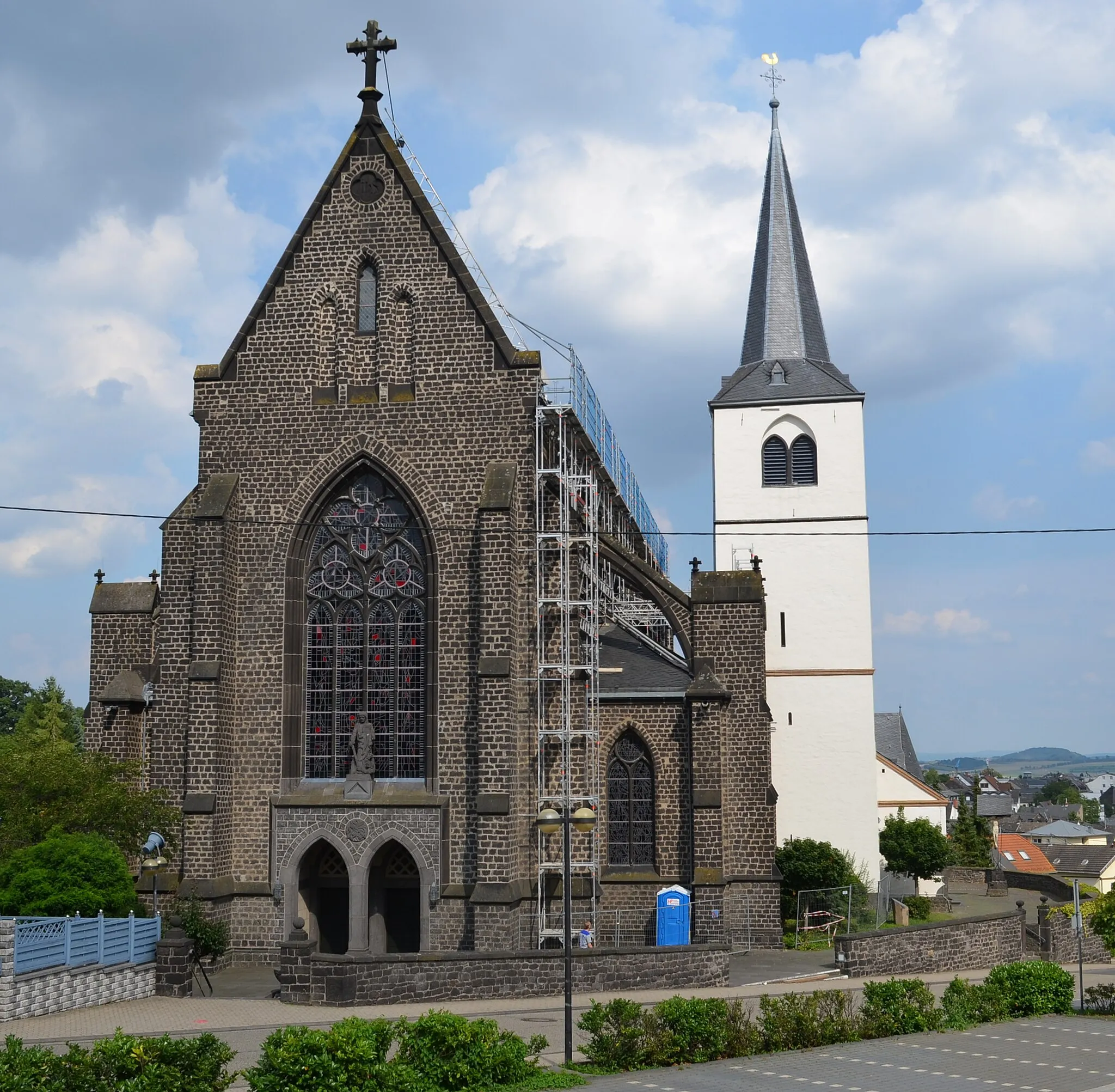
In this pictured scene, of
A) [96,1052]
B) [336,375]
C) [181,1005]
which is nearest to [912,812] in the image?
[336,375]

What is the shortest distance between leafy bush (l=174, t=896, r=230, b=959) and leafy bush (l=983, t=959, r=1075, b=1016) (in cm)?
1357

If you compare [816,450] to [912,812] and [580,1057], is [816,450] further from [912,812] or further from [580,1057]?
[580,1057]

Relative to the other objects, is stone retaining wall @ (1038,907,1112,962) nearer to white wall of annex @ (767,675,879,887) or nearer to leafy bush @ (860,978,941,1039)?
white wall of annex @ (767,675,879,887)

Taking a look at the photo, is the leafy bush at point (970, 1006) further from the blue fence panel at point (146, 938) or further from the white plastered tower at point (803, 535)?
the white plastered tower at point (803, 535)

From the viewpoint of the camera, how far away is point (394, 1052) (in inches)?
649

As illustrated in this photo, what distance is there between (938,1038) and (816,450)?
25149 mm

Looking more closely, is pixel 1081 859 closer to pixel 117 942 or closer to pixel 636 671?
pixel 636 671

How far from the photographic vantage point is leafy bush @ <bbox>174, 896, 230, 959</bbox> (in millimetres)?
24875

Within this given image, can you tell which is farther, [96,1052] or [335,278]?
[335,278]

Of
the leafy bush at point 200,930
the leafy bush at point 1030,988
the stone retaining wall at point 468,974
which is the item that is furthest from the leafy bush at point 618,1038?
the leafy bush at point 200,930

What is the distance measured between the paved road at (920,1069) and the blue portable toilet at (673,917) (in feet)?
30.8

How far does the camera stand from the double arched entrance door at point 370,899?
27953 mm

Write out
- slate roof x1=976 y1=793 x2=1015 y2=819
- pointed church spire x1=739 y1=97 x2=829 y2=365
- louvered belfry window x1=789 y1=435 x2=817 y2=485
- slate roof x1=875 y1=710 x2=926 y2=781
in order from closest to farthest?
louvered belfry window x1=789 y1=435 x2=817 y2=485, pointed church spire x1=739 y1=97 x2=829 y2=365, slate roof x1=875 y1=710 x2=926 y2=781, slate roof x1=976 y1=793 x2=1015 y2=819

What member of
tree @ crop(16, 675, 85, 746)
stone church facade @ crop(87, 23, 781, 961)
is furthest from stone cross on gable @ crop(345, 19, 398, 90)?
tree @ crop(16, 675, 85, 746)
